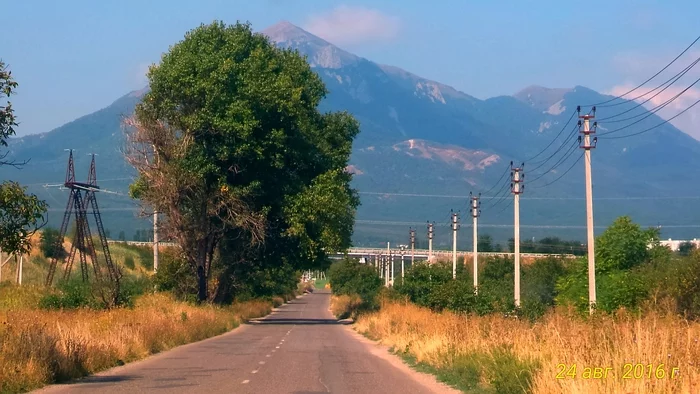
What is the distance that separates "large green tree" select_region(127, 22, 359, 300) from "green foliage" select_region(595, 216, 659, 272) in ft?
62.2

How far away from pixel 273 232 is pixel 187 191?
238 inches

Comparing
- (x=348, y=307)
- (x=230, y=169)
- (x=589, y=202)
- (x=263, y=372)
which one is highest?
(x=230, y=169)

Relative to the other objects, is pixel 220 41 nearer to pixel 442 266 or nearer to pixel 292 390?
pixel 442 266

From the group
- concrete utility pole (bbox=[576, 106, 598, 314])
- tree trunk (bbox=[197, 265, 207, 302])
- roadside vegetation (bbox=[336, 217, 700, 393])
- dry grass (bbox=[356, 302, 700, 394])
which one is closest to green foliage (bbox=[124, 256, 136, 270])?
tree trunk (bbox=[197, 265, 207, 302])

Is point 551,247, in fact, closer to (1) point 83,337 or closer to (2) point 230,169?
(2) point 230,169

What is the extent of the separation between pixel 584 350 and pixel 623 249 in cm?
4754

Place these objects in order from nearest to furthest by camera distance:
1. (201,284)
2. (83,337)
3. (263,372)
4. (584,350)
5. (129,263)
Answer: (584,350) < (263,372) < (83,337) < (201,284) < (129,263)

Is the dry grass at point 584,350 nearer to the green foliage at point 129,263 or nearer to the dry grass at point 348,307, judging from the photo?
the dry grass at point 348,307

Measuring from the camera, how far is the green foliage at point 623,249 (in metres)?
60.2

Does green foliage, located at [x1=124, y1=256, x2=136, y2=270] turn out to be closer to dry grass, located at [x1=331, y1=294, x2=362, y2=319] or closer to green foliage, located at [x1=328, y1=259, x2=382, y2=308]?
green foliage, located at [x1=328, y1=259, x2=382, y2=308]

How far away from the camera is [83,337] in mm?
22078

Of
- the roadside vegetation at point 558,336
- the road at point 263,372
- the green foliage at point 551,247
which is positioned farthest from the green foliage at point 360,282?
the green foliage at point 551,247

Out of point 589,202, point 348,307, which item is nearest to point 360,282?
point 348,307

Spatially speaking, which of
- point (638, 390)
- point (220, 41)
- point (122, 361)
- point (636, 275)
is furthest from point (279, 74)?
point (638, 390)
